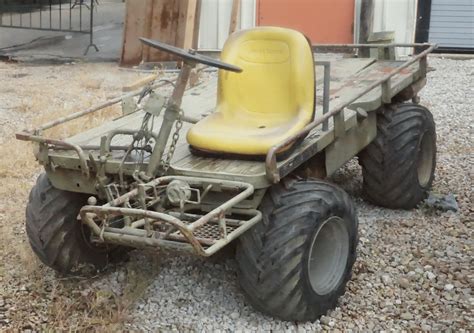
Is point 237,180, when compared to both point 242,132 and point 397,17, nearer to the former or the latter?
point 242,132

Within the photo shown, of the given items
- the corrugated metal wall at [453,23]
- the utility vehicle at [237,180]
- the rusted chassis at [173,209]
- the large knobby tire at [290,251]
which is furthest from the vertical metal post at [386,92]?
the corrugated metal wall at [453,23]

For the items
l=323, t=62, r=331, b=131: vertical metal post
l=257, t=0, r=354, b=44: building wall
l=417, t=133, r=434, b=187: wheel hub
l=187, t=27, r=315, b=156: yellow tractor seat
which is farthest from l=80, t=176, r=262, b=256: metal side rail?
l=257, t=0, r=354, b=44: building wall

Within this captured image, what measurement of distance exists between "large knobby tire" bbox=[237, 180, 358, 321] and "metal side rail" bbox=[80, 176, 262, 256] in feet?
0.47

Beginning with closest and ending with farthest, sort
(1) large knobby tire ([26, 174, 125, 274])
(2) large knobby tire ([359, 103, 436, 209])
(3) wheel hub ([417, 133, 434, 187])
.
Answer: (1) large knobby tire ([26, 174, 125, 274]) → (2) large knobby tire ([359, 103, 436, 209]) → (3) wheel hub ([417, 133, 434, 187])

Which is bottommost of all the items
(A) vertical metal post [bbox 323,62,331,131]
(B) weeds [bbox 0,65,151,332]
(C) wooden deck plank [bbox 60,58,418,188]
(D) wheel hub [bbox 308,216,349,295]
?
(B) weeds [bbox 0,65,151,332]

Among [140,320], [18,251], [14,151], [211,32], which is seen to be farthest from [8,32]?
[140,320]

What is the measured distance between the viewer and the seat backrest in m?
5.13

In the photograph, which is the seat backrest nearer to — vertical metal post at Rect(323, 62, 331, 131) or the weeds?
vertical metal post at Rect(323, 62, 331, 131)

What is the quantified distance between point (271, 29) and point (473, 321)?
85.8 inches

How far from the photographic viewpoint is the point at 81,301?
16.0 ft

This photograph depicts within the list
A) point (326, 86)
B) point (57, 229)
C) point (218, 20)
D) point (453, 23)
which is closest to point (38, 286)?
point (57, 229)

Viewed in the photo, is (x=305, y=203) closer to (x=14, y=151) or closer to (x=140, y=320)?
(x=140, y=320)

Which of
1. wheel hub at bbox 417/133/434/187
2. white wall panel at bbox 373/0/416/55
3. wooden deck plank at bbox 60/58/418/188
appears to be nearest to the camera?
wooden deck plank at bbox 60/58/418/188

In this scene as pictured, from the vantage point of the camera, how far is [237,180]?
4.40 meters
